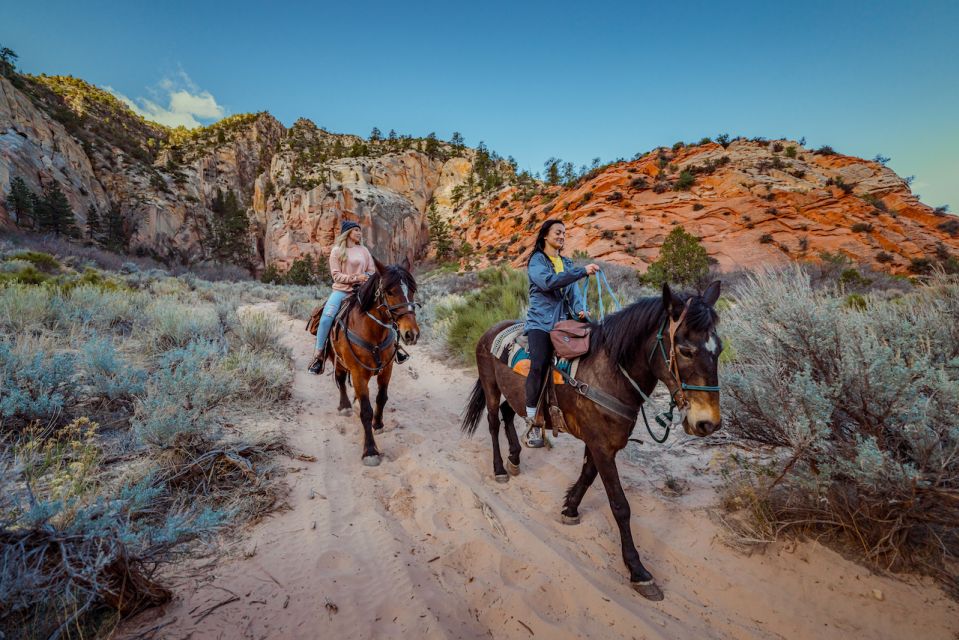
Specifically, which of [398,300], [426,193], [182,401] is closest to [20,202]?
[182,401]

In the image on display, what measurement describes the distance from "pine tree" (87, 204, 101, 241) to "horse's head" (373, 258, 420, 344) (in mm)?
43559

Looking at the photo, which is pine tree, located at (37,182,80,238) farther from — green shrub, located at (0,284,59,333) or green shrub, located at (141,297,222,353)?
green shrub, located at (141,297,222,353)

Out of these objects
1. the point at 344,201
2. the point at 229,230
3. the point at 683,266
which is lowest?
the point at 683,266

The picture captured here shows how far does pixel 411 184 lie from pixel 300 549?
59277 mm

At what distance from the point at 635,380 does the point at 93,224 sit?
4660cm

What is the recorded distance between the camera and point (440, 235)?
48.7 metres

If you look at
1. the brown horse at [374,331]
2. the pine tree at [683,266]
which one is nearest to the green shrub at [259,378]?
the brown horse at [374,331]

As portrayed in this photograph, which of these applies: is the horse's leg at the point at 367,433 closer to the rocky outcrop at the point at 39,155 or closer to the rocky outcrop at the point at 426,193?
the rocky outcrop at the point at 426,193

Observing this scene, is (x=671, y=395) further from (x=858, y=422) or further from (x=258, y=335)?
(x=258, y=335)

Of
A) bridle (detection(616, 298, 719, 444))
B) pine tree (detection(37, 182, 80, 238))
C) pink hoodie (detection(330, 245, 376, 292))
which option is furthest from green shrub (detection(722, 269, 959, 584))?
pine tree (detection(37, 182, 80, 238))

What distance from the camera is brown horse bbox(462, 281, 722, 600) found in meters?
2.14

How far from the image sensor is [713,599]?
90.3 inches

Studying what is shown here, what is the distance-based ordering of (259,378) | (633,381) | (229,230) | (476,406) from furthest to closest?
1. (229,230)
2. (259,378)
3. (476,406)
4. (633,381)

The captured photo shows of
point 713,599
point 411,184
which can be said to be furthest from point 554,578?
point 411,184
